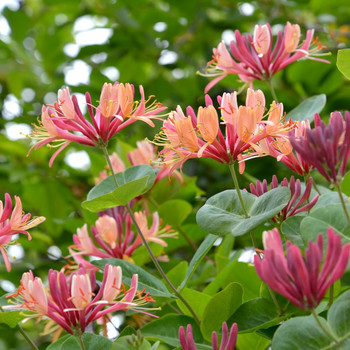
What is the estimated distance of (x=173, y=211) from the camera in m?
1.29

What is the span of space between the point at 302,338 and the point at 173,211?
29.1 inches

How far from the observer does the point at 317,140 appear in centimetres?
60

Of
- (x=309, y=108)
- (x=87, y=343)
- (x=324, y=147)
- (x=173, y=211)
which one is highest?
(x=324, y=147)

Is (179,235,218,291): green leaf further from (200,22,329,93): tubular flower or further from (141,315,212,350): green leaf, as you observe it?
(200,22,329,93): tubular flower

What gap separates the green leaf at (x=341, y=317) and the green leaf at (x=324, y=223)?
64 millimetres

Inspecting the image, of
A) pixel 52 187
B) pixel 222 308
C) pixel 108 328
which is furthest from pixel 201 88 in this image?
pixel 222 308

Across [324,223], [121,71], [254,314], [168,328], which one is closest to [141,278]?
[168,328]

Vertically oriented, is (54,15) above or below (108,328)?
above

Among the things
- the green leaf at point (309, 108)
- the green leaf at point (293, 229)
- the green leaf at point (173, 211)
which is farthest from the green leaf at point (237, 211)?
the green leaf at point (173, 211)

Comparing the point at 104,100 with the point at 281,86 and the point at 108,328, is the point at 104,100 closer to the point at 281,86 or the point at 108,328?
the point at 108,328

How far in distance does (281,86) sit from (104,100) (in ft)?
3.75

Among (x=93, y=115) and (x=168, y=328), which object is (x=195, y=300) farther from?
(x=93, y=115)

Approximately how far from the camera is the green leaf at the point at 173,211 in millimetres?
1284

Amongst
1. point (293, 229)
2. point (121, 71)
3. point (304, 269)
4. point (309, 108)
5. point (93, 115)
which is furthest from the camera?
point (121, 71)
